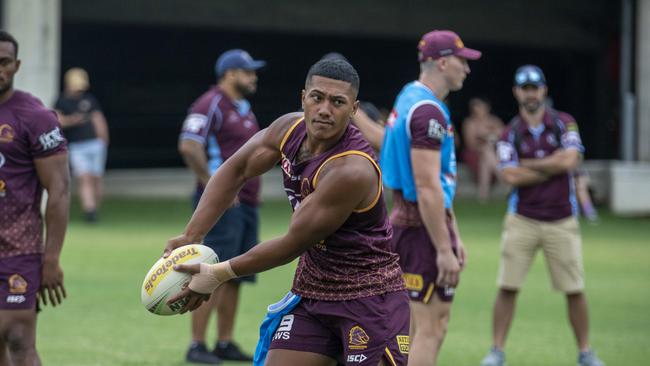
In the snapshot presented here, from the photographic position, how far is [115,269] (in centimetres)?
1429

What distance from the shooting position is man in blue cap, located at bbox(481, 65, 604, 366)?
9.72m

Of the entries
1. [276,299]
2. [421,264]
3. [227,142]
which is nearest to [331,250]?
[421,264]

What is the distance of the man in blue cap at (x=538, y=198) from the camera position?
31.9ft

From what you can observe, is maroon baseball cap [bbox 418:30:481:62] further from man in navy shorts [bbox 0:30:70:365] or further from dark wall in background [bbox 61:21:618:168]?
dark wall in background [bbox 61:21:618:168]

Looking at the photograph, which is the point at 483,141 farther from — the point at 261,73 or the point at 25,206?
the point at 25,206

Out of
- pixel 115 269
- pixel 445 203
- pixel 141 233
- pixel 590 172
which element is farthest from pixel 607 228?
pixel 445 203

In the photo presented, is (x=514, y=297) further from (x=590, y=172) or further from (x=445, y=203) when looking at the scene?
(x=590, y=172)

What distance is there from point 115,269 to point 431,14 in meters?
16.1

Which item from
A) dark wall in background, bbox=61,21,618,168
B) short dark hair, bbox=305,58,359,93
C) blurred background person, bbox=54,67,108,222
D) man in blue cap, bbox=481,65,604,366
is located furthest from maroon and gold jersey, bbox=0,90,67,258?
dark wall in background, bbox=61,21,618,168

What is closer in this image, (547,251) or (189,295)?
(189,295)

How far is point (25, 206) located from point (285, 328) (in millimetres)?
2101

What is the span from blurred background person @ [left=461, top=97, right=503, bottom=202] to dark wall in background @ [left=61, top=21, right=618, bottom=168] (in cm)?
456

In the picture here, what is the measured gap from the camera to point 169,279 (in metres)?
5.58

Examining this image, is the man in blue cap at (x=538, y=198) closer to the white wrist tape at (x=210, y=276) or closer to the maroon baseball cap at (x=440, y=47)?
the maroon baseball cap at (x=440, y=47)
